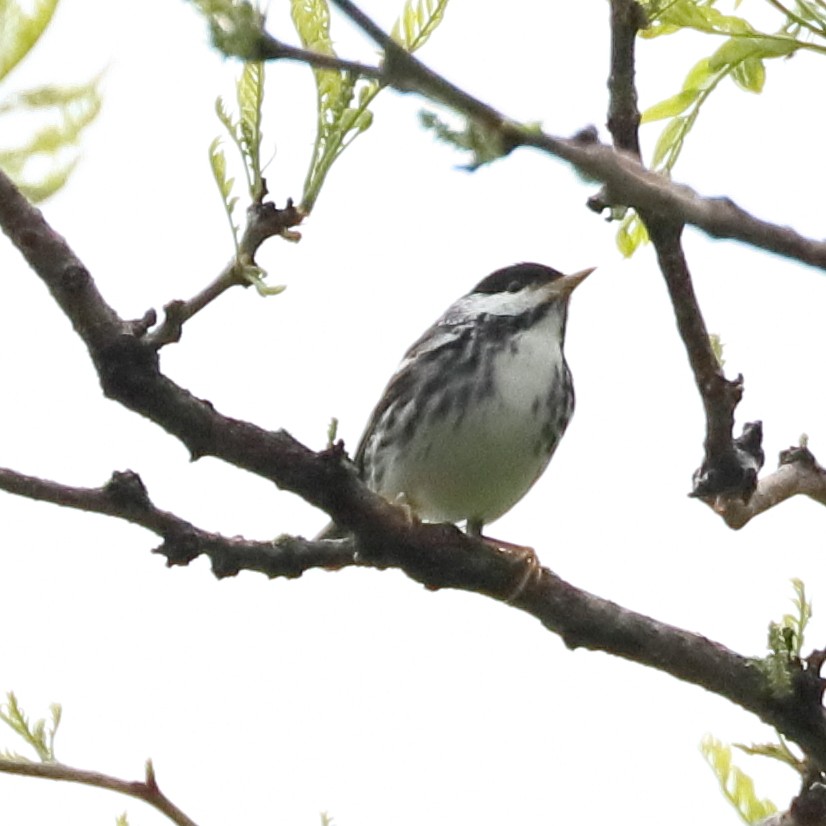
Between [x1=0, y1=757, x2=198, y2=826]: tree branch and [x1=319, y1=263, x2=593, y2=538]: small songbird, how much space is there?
2584mm

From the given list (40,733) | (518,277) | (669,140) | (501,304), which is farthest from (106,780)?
(518,277)

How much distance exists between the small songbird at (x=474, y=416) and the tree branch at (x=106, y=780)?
2584 millimetres

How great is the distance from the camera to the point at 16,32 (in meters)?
1.56

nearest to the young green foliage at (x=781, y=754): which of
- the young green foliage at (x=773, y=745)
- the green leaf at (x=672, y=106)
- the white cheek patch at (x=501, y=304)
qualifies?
the young green foliage at (x=773, y=745)

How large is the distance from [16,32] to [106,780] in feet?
3.04

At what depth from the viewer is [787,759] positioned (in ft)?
8.86

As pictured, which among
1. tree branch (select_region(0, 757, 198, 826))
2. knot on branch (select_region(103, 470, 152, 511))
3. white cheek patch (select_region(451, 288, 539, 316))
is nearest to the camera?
tree branch (select_region(0, 757, 198, 826))

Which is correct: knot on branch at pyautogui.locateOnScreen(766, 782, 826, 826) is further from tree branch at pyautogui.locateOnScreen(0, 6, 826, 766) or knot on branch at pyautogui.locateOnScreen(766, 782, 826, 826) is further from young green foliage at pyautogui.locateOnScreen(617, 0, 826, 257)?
young green foliage at pyautogui.locateOnScreen(617, 0, 826, 257)

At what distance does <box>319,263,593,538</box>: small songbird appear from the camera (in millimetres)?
4598

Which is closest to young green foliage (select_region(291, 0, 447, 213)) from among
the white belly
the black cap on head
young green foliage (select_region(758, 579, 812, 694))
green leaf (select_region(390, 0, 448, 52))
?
green leaf (select_region(390, 0, 448, 52))

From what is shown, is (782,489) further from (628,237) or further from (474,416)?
(474,416)

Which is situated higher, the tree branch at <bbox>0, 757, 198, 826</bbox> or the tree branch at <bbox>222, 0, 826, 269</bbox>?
the tree branch at <bbox>222, 0, 826, 269</bbox>

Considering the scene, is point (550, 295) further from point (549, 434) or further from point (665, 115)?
point (665, 115)

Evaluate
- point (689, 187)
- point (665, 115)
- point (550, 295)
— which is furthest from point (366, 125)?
point (550, 295)
